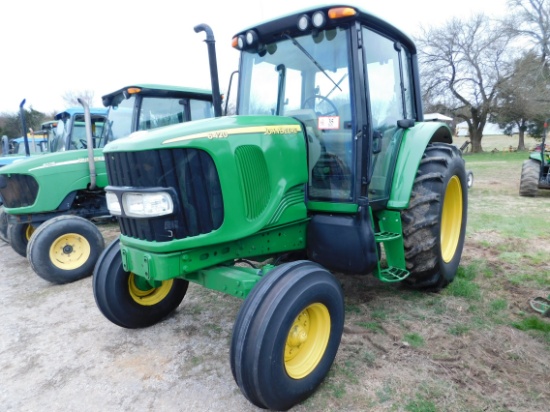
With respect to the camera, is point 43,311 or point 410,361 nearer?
point 410,361

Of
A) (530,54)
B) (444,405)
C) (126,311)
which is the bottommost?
(444,405)

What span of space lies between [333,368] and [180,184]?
58.3 inches

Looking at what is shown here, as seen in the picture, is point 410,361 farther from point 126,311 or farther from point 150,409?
point 126,311

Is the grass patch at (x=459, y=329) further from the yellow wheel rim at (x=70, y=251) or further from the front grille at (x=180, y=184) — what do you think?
the yellow wheel rim at (x=70, y=251)

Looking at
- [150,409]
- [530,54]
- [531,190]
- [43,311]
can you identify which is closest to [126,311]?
[150,409]

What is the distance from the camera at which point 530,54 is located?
2161 cm

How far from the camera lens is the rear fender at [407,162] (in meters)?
3.10

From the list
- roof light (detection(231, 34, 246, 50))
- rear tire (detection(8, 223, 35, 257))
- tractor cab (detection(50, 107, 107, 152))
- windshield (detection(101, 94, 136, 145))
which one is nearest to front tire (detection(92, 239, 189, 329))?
roof light (detection(231, 34, 246, 50))

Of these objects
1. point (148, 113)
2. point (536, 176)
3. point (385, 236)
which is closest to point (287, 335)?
point (385, 236)

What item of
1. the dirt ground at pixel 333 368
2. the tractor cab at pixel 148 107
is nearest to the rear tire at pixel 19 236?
the tractor cab at pixel 148 107

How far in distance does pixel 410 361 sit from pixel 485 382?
0.43 metres

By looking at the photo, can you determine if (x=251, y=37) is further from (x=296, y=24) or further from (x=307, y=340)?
(x=307, y=340)

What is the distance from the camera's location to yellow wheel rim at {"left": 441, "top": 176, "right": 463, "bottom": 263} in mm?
3832

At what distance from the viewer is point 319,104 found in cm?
293
